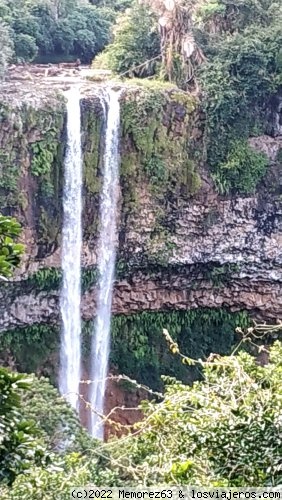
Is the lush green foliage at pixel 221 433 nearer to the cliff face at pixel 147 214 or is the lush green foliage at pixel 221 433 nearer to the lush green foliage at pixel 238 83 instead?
the cliff face at pixel 147 214

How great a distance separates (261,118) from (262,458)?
976 cm

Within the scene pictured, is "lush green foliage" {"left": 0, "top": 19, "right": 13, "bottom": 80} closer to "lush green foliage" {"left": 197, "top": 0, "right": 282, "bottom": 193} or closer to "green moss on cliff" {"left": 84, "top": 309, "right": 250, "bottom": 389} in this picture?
"lush green foliage" {"left": 197, "top": 0, "right": 282, "bottom": 193}

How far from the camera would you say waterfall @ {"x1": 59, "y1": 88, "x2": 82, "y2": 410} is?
11000mm

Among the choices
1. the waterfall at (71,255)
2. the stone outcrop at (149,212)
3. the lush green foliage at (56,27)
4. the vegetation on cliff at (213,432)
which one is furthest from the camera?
the lush green foliage at (56,27)

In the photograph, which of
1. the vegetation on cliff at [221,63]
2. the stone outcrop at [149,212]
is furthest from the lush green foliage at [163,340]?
the vegetation on cliff at [221,63]

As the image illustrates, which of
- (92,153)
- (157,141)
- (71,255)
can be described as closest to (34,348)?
(71,255)

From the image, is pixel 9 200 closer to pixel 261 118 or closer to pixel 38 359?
pixel 38 359

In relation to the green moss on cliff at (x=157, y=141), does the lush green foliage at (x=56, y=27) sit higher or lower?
higher

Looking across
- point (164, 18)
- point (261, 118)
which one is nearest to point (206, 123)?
point (261, 118)

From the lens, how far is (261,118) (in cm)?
1196

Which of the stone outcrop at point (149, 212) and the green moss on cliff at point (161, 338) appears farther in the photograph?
the green moss on cliff at point (161, 338)

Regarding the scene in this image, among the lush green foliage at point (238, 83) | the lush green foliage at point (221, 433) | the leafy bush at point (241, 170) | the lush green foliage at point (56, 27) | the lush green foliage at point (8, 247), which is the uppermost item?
the lush green foliage at point (56, 27)

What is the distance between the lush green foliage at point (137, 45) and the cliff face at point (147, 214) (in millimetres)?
1069

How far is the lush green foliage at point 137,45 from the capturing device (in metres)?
12.2
